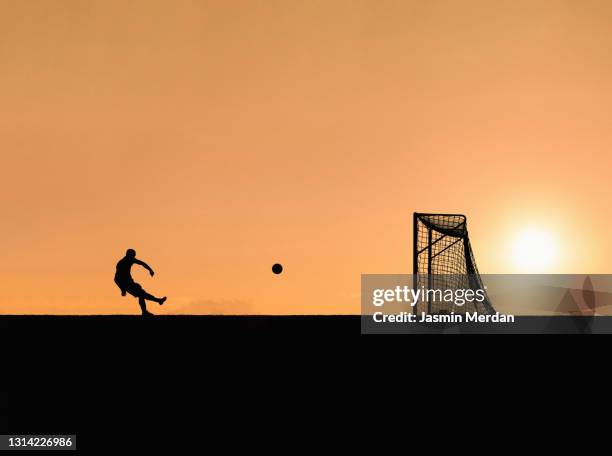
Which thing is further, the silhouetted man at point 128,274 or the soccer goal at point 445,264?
the soccer goal at point 445,264

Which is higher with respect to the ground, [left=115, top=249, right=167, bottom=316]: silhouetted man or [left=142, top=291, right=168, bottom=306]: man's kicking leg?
[left=115, top=249, right=167, bottom=316]: silhouetted man

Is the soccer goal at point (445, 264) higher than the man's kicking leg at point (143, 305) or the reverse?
higher

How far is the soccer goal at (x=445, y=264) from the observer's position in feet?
87.0

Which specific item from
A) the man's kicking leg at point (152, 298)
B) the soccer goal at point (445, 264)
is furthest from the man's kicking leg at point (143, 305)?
the soccer goal at point (445, 264)

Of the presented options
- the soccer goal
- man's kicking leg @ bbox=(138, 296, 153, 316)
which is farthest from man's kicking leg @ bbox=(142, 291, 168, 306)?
the soccer goal

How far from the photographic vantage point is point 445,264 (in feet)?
94.4

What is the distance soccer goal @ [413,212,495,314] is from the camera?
87.0 ft

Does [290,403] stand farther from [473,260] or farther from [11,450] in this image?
[473,260]

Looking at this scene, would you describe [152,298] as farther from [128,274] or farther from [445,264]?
[445,264]

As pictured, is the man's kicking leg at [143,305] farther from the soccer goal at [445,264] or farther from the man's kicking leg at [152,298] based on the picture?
the soccer goal at [445,264]

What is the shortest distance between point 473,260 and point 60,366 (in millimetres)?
17035

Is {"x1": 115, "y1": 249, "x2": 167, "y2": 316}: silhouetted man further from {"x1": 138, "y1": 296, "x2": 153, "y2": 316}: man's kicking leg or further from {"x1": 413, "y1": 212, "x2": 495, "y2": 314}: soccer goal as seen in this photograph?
{"x1": 413, "y1": 212, "x2": 495, "y2": 314}: soccer goal

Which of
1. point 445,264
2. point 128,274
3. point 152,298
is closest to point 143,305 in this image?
point 152,298

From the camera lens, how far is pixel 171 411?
45.8 feet
